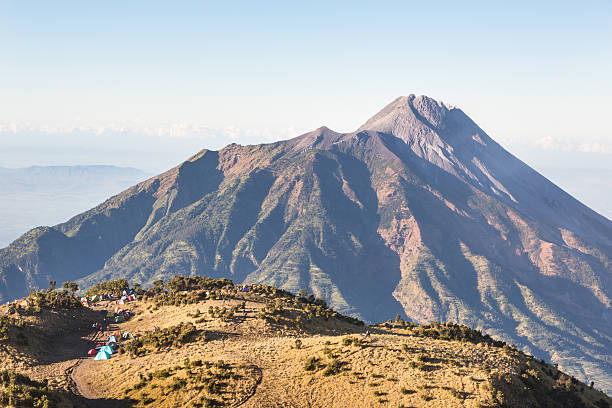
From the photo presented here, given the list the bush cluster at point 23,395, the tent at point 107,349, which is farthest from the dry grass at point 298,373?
the bush cluster at point 23,395

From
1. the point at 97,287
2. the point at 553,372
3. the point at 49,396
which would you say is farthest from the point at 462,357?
the point at 97,287

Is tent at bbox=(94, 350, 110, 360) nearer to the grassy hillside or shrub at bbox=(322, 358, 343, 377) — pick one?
the grassy hillside

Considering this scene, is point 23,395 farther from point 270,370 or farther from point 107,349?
point 270,370

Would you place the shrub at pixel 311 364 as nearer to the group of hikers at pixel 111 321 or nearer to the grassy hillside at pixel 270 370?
the grassy hillside at pixel 270 370

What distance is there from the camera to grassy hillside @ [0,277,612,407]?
54.0 meters

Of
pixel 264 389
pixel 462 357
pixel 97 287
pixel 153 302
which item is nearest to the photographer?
pixel 264 389

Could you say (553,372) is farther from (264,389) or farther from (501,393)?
(264,389)

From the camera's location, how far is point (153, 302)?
112 metres

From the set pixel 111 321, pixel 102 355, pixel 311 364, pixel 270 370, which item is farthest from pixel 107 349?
pixel 311 364

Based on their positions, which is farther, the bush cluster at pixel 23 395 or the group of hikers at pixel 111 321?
the group of hikers at pixel 111 321

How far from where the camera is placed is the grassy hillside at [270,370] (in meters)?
54.0

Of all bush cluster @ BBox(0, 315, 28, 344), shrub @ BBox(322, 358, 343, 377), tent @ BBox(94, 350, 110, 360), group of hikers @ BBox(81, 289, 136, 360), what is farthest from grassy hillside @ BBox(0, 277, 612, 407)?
group of hikers @ BBox(81, 289, 136, 360)

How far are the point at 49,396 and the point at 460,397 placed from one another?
52.7 m

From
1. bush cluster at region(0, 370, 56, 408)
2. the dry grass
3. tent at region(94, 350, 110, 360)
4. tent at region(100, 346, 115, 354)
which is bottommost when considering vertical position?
tent at region(94, 350, 110, 360)
